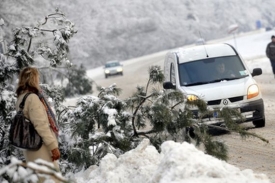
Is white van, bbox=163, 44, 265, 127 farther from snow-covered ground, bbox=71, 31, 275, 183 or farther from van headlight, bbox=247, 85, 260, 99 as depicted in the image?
snow-covered ground, bbox=71, 31, 275, 183

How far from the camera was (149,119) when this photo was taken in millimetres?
8195

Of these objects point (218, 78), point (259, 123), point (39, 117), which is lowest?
point (259, 123)

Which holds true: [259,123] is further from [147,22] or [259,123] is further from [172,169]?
[147,22]

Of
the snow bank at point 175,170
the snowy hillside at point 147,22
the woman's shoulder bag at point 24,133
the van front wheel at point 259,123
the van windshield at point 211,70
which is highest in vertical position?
the snowy hillside at point 147,22

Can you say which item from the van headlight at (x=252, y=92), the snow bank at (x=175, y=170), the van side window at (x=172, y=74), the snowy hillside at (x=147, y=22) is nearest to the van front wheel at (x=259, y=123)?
the van headlight at (x=252, y=92)

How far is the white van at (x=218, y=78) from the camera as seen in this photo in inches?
461

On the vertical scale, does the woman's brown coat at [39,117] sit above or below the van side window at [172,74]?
below

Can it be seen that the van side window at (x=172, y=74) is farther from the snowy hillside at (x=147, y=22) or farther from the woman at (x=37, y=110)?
the snowy hillside at (x=147, y=22)

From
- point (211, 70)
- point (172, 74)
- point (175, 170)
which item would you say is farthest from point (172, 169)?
point (172, 74)

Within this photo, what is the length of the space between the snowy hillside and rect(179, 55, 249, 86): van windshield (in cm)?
5290

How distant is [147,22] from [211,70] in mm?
70811

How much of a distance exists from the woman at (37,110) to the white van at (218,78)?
513cm

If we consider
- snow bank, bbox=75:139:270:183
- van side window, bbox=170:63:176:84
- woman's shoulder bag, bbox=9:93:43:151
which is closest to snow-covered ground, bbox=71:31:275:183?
snow bank, bbox=75:139:270:183

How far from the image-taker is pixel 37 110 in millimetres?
6207
